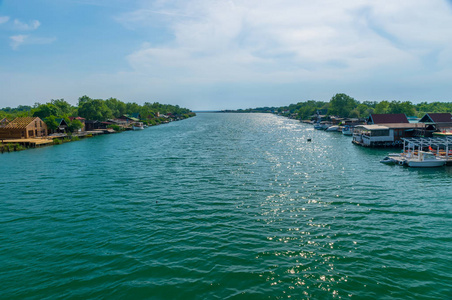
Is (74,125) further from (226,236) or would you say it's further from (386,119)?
(386,119)

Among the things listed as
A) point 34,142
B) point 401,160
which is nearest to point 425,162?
point 401,160

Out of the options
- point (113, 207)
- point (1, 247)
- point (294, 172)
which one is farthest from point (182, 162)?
point (1, 247)

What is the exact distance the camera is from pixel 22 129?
3720 inches

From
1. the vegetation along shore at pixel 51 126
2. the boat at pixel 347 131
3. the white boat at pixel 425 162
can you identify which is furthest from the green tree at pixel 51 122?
the boat at pixel 347 131

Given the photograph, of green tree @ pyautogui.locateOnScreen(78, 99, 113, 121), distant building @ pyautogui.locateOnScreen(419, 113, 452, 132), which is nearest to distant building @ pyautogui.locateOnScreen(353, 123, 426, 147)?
distant building @ pyautogui.locateOnScreen(419, 113, 452, 132)

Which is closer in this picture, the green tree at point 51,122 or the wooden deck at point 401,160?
the wooden deck at point 401,160

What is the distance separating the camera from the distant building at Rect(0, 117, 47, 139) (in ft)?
306

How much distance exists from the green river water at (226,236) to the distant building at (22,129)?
57.6 m

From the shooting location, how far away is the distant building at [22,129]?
93.1 meters

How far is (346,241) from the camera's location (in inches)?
947

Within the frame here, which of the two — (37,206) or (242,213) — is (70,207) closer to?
(37,206)

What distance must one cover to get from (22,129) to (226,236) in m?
99.0

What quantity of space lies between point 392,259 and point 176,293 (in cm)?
1637

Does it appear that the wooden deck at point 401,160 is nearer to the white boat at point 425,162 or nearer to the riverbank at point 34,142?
the white boat at point 425,162
